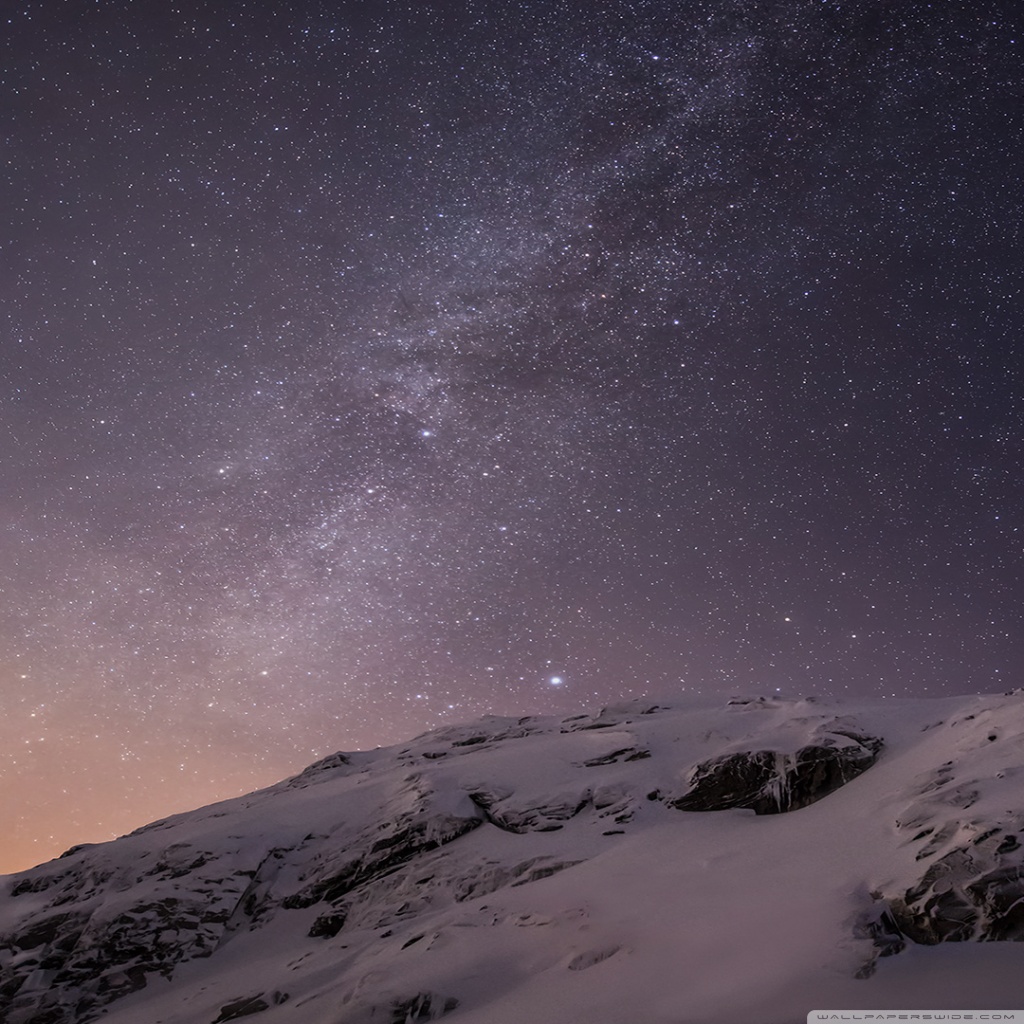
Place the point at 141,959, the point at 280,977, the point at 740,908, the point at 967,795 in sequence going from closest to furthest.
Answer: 1. the point at 740,908
2. the point at 967,795
3. the point at 280,977
4. the point at 141,959

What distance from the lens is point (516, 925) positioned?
15.1 metres

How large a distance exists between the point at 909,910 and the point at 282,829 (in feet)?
67.1

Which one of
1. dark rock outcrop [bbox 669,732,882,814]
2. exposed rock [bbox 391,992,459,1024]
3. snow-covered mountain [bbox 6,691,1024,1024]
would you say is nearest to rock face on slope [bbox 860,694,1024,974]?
snow-covered mountain [bbox 6,691,1024,1024]

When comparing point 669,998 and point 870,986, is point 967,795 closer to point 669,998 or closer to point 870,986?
point 870,986

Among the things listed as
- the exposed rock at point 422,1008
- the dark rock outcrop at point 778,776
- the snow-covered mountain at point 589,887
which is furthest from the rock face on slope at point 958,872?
the exposed rock at point 422,1008

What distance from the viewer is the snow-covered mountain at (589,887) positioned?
1080 centimetres

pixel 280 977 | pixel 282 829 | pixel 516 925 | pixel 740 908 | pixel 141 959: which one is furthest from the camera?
pixel 282 829

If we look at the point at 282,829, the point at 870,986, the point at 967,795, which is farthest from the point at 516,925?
the point at 282,829

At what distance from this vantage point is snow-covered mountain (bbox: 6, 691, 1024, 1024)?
10.8 m

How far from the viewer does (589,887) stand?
51.9ft

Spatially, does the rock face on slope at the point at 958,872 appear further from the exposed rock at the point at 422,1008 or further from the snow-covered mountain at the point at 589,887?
the exposed rock at the point at 422,1008

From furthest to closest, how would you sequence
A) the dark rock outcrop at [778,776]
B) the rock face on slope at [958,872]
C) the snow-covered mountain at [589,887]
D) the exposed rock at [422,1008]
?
the dark rock outcrop at [778,776] → the exposed rock at [422,1008] → the snow-covered mountain at [589,887] → the rock face on slope at [958,872]

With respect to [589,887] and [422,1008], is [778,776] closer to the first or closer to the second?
[589,887]

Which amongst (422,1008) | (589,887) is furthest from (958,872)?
(422,1008)
